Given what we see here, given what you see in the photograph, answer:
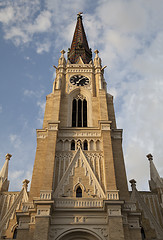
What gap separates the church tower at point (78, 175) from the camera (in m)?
17.0

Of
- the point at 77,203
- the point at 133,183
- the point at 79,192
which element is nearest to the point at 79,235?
the point at 77,203

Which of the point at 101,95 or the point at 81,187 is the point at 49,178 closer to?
the point at 81,187

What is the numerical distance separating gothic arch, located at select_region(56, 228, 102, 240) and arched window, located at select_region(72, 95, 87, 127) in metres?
10.2

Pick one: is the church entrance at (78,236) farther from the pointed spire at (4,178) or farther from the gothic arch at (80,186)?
the pointed spire at (4,178)

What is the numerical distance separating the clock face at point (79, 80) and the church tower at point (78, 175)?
0.86 ft

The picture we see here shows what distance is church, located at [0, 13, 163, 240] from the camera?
673 inches

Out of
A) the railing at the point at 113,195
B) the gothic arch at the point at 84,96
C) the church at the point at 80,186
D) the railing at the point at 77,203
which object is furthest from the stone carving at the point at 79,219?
the gothic arch at the point at 84,96

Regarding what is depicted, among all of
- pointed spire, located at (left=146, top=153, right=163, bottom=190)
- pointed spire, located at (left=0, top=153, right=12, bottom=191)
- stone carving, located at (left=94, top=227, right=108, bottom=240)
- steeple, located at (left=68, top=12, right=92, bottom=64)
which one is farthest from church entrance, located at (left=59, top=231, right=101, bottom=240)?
steeple, located at (left=68, top=12, right=92, bottom=64)

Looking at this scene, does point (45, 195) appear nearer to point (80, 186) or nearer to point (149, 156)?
point (80, 186)

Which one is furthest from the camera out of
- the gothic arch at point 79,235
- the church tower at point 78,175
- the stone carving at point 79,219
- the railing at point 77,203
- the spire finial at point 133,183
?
the spire finial at point 133,183

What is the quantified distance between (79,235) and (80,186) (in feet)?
11.0

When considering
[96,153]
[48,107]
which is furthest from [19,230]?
[48,107]

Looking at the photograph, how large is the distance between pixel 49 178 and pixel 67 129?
553cm

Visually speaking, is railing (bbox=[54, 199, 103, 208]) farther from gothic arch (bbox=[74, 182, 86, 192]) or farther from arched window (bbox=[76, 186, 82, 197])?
gothic arch (bbox=[74, 182, 86, 192])
